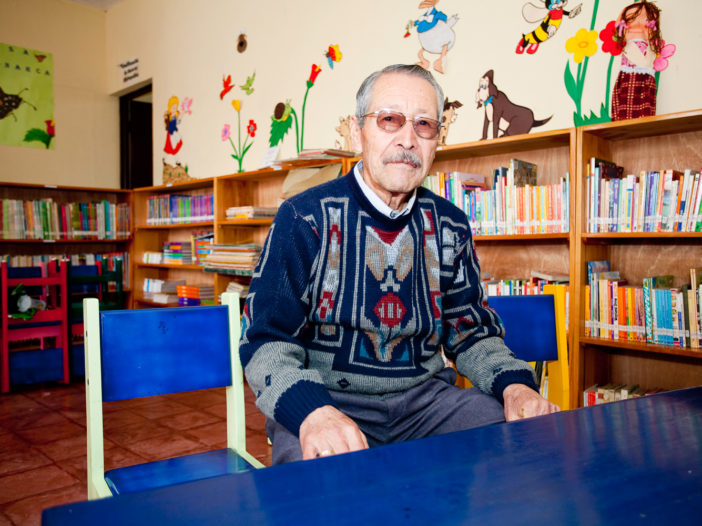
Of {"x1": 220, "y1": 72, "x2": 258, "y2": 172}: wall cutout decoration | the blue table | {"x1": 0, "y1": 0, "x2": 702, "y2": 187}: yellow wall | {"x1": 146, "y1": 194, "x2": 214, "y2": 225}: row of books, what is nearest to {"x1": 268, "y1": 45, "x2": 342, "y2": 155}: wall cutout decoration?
{"x1": 0, "y1": 0, "x2": 702, "y2": 187}: yellow wall

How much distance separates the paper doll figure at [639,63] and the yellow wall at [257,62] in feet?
0.37

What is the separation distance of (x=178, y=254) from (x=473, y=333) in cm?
412

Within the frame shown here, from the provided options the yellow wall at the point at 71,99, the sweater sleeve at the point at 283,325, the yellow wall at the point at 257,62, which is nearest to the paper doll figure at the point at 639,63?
the yellow wall at the point at 257,62

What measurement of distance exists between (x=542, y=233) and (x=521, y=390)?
154 cm

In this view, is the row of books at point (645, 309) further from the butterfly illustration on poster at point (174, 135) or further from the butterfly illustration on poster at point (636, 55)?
the butterfly illustration on poster at point (174, 135)

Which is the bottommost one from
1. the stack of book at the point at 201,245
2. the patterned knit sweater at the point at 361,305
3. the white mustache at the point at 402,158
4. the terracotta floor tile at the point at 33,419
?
the terracotta floor tile at the point at 33,419

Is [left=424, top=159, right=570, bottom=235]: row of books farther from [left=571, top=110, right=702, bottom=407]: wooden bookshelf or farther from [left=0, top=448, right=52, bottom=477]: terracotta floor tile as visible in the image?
[left=0, top=448, right=52, bottom=477]: terracotta floor tile

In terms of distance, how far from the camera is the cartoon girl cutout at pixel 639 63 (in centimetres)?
229

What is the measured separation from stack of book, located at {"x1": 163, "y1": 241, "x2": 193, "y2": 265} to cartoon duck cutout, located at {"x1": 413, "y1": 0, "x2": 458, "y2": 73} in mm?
2685

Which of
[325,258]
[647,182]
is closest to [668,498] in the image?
[325,258]

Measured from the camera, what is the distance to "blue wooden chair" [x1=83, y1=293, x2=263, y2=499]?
112cm

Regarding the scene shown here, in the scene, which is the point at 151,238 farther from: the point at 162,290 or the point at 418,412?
the point at 418,412

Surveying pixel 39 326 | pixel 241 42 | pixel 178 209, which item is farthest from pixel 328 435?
pixel 178 209

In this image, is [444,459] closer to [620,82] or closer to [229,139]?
[620,82]
